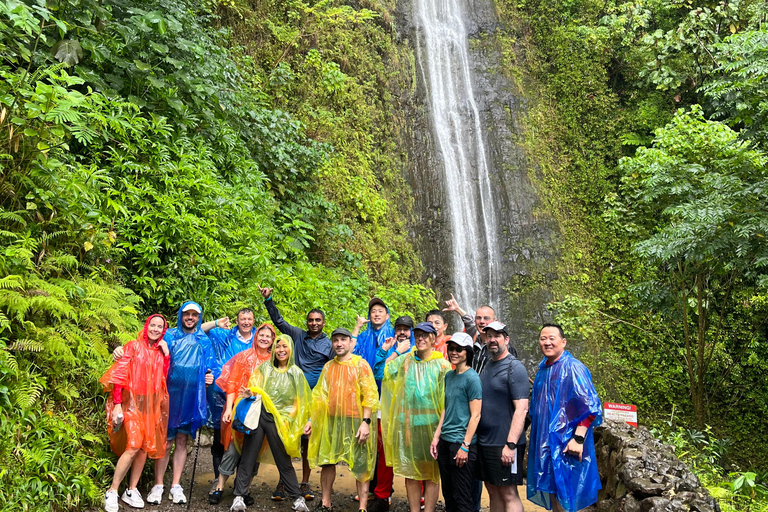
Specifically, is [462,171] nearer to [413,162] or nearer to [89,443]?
[413,162]

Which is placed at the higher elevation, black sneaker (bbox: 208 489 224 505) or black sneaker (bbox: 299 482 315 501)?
black sneaker (bbox: 208 489 224 505)

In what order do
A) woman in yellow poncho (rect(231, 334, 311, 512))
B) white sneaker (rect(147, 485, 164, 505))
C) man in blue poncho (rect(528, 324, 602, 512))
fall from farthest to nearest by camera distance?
1. woman in yellow poncho (rect(231, 334, 311, 512))
2. white sneaker (rect(147, 485, 164, 505))
3. man in blue poncho (rect(528, 324, 602, 512))

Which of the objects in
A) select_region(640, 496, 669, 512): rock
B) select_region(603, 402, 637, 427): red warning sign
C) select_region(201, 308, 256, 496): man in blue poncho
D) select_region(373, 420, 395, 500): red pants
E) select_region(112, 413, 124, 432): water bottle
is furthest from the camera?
select_region(603, 402, 637, 427): red warning sign

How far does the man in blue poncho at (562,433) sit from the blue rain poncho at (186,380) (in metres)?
2.85

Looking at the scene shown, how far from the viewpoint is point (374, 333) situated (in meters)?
5.51

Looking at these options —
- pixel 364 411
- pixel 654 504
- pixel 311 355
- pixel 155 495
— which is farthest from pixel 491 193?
pixel 155 495

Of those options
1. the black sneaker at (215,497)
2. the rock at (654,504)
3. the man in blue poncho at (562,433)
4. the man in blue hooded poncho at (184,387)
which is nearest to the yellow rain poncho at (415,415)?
the man in blue poncho at (562,433)

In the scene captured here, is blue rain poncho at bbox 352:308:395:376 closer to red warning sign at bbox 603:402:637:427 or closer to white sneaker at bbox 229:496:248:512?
white sneaker at bbox 229:496:248:512

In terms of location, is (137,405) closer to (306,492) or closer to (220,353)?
(220,353)

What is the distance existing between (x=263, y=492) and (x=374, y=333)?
185cm

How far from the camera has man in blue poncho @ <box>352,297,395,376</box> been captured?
5.40 meters

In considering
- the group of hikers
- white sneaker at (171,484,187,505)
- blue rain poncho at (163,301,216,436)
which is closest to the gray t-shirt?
the group of hikers

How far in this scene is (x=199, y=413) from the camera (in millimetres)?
4902

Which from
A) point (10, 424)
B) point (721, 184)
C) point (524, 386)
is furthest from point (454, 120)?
point (10, 424)
